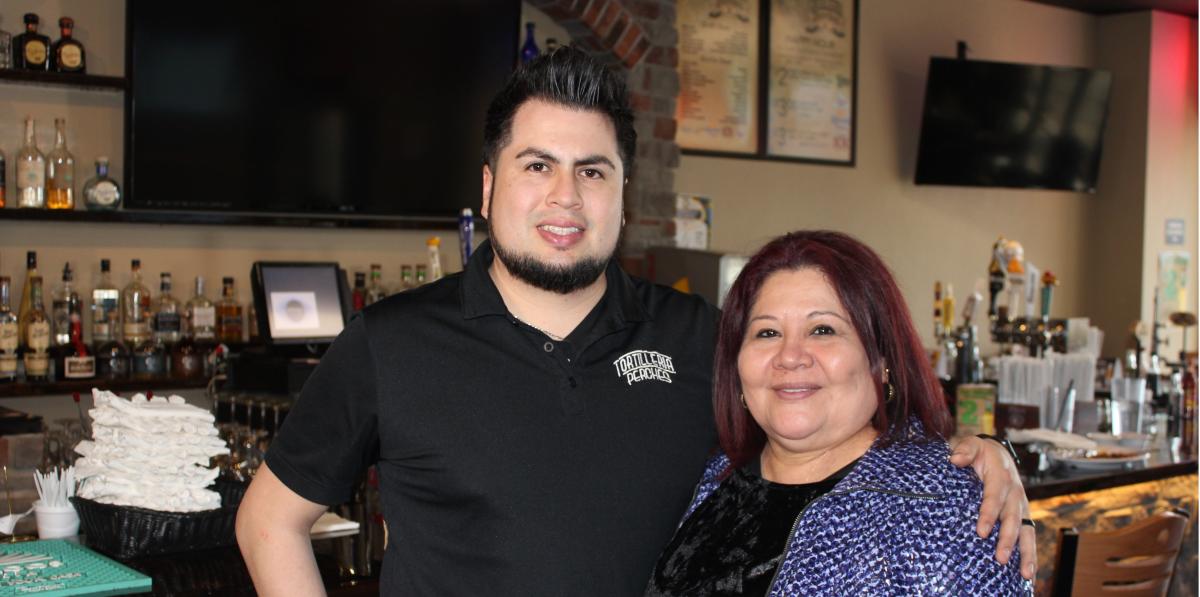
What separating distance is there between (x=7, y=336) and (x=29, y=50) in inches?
41.0

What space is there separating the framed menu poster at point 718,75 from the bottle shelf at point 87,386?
10.3 feet

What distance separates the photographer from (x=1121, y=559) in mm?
2902

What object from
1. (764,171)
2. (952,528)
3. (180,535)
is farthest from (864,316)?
(764,171)

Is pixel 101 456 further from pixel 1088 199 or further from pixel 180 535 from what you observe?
pixel 1088 199

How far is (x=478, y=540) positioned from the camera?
5.90 feet

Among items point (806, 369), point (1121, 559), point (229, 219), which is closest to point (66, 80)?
point (229, 219)

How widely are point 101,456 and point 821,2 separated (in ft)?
19.1

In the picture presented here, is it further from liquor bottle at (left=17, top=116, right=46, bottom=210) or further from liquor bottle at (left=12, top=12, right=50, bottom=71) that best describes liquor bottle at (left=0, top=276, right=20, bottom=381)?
liquor bottle at (left=12, top=12, right=50, bottom=71)

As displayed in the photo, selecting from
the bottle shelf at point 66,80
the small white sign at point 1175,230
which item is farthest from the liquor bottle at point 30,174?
the small white sign at point 1175,230

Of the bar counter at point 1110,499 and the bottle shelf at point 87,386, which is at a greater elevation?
the bottle shelf at point 87,386

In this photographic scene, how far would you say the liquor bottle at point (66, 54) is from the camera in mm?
4531

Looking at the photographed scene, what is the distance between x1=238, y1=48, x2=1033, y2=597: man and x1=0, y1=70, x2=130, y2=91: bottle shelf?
10.3ft

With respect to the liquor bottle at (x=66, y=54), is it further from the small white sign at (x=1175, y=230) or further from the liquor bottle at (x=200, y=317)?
the small white sign at (x=1175, y=230)

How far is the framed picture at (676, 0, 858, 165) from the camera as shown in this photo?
22.3ft
